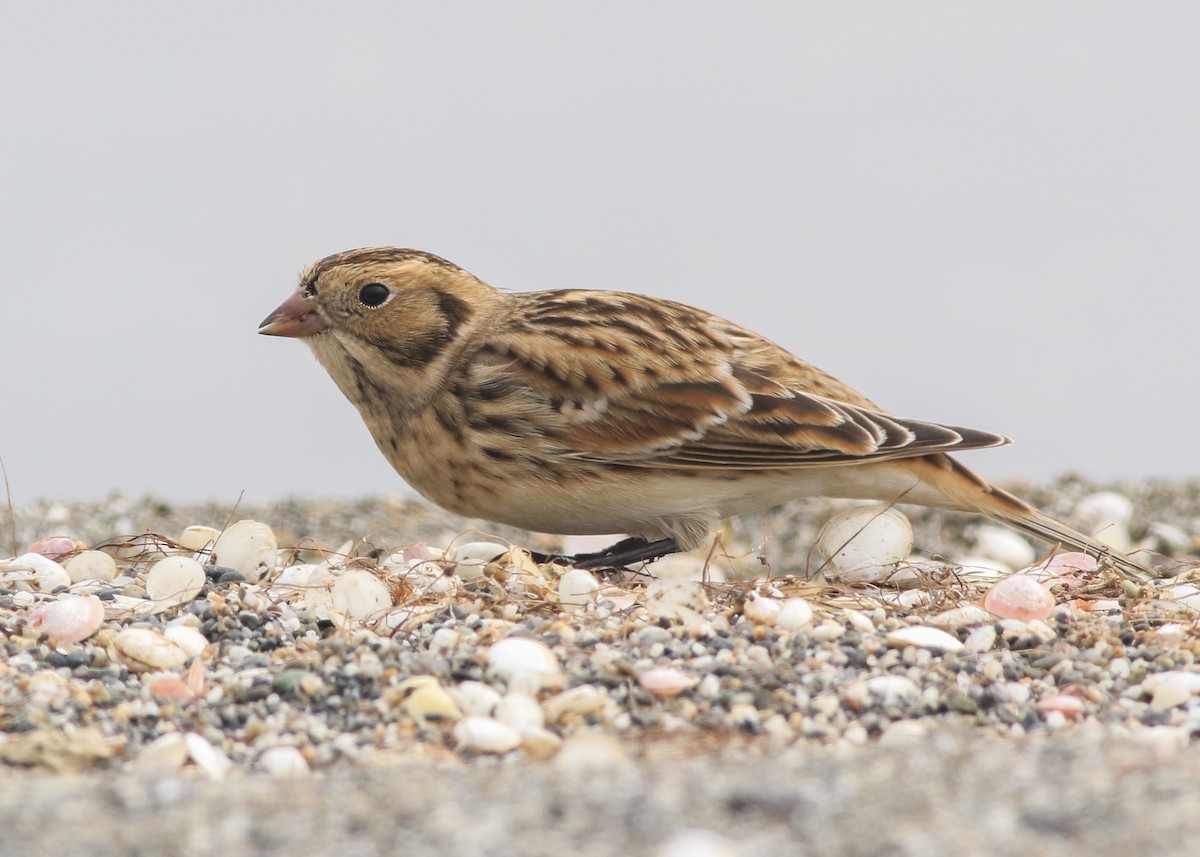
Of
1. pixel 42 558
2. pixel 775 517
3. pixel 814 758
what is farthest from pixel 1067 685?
pixel 775 517

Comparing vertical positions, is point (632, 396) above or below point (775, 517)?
above

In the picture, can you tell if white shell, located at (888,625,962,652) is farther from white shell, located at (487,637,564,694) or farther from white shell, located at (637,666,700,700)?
white shell, located at (487,637,564,694)

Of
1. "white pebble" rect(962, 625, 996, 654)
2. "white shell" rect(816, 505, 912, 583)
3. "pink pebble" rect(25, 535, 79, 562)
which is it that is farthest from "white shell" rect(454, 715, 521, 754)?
"pink pebble" rect(25, 535, 79, 562)

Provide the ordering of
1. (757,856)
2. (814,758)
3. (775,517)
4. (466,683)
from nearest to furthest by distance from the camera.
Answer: (757,856), (814,758), (466,683), (775,517)

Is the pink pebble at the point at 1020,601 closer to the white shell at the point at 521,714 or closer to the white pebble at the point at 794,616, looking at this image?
the white pebble at the point at 794,616

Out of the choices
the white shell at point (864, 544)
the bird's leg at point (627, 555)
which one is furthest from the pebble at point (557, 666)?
the bird's leg at point (627, 555)

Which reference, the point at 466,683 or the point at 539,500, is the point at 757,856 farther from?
the point at 539,500
